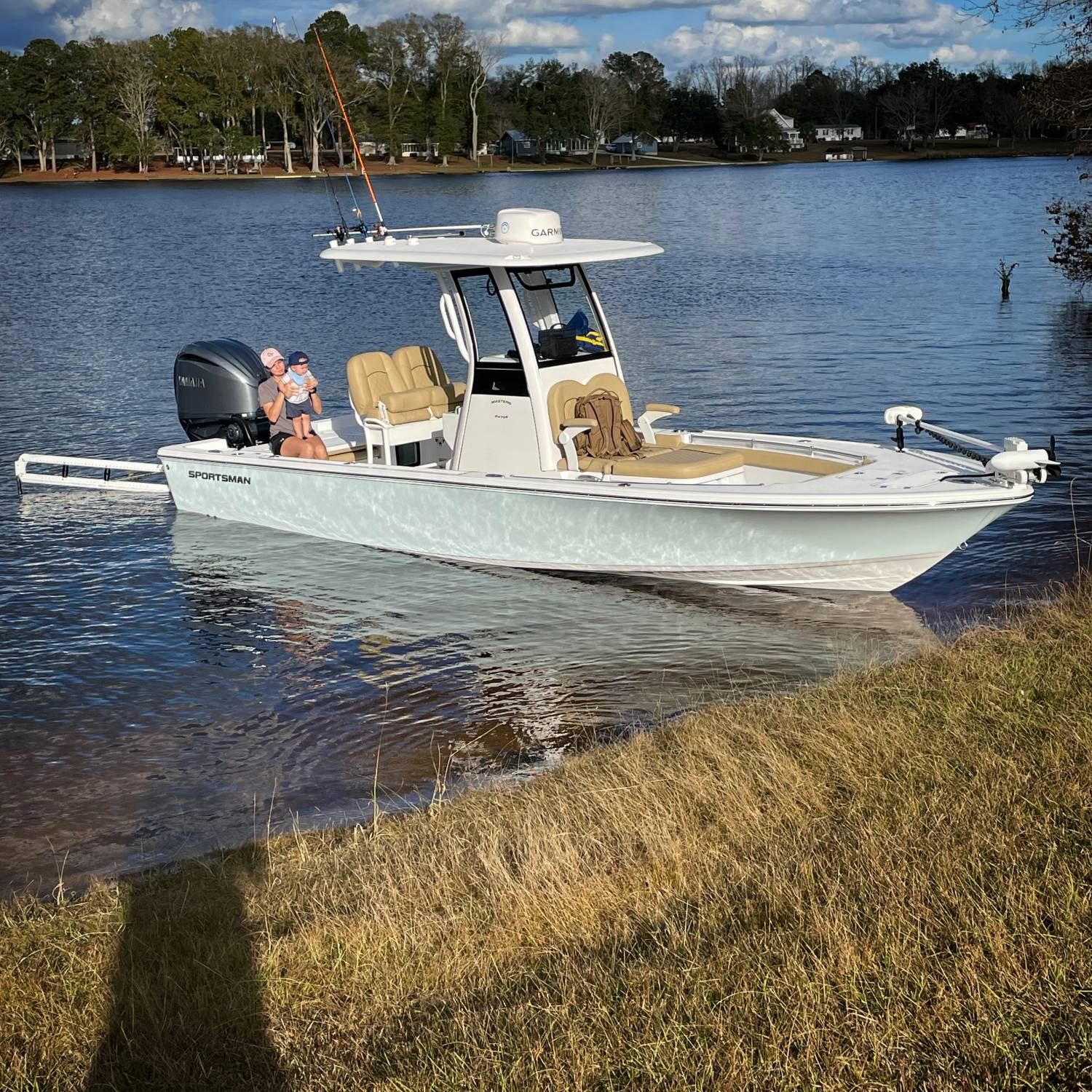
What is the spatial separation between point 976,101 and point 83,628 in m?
179

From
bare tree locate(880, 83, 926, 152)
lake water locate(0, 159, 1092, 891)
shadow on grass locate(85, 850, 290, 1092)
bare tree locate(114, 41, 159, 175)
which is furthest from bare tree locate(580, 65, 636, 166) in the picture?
shadow on grass locate(85, 850, 290, 1092)

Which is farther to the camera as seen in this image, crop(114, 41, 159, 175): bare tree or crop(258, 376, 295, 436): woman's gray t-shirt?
crop(114, 41, 159, 175): bare tree

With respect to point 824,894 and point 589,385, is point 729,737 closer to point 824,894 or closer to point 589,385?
point 824,894

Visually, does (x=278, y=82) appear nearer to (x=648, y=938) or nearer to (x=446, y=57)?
(x=446, y=57)

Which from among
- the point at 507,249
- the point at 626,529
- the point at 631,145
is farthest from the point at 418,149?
the point at 626,529

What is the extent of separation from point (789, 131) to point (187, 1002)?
18144 centimetres

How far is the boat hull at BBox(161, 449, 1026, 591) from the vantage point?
34.9 ft

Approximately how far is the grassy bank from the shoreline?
110997 mm

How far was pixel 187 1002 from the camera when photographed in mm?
4723

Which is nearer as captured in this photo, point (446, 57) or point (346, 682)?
point (346, 682)

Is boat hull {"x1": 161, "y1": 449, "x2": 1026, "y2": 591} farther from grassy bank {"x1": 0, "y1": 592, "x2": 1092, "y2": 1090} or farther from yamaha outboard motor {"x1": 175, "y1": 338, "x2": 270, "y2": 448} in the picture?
grassy bank {"x1": 0, "y1": 592, "x2": 1092, "y2": 1090}

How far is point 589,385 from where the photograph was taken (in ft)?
39.0

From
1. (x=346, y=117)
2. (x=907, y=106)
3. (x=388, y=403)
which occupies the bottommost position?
(x=388, y=403)

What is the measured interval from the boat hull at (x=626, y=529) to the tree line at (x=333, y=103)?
303 feet
